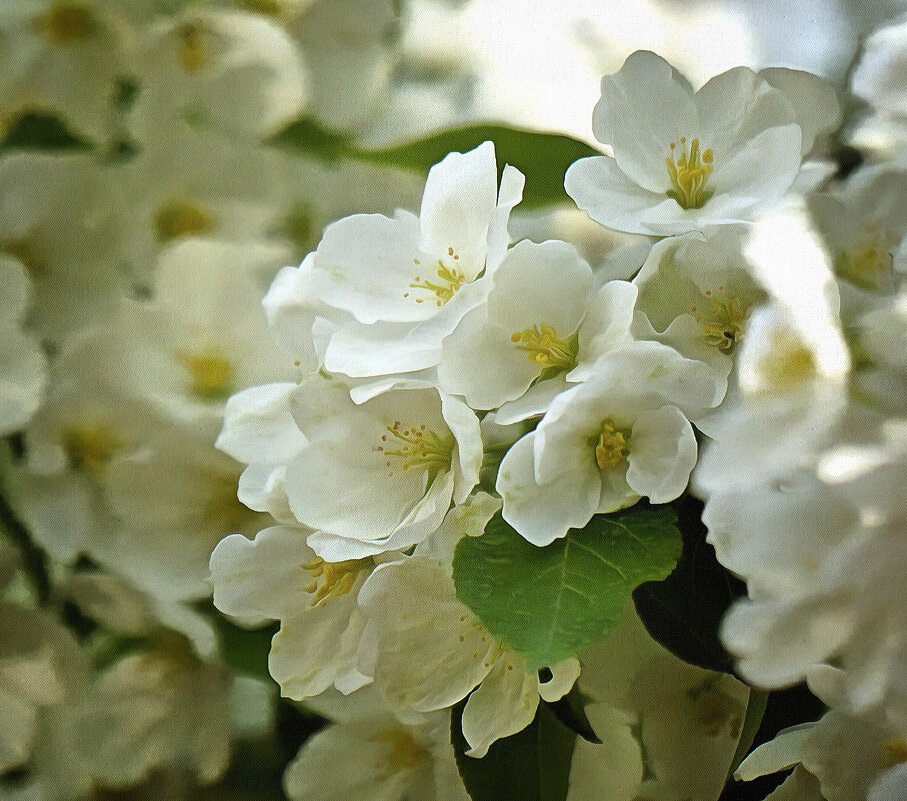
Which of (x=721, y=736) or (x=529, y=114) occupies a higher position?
(x=529, y=114)

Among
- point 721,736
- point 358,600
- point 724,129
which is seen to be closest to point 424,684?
point 358,600

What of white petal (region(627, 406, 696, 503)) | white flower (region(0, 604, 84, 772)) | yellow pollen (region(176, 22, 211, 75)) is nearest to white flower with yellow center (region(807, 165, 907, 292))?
white petal (region(627, 406, 696, 503))

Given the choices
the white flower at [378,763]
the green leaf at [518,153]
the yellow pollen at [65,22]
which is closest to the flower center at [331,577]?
the white flower at [378,763]

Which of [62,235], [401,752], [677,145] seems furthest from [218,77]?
[401,752]

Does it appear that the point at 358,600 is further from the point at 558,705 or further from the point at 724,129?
the point at 724,129

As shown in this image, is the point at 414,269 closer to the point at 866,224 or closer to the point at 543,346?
the point at 543,346

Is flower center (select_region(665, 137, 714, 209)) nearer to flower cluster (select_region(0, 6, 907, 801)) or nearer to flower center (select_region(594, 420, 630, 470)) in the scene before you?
flower cluster (select_region(0, 6, 907, 801))
